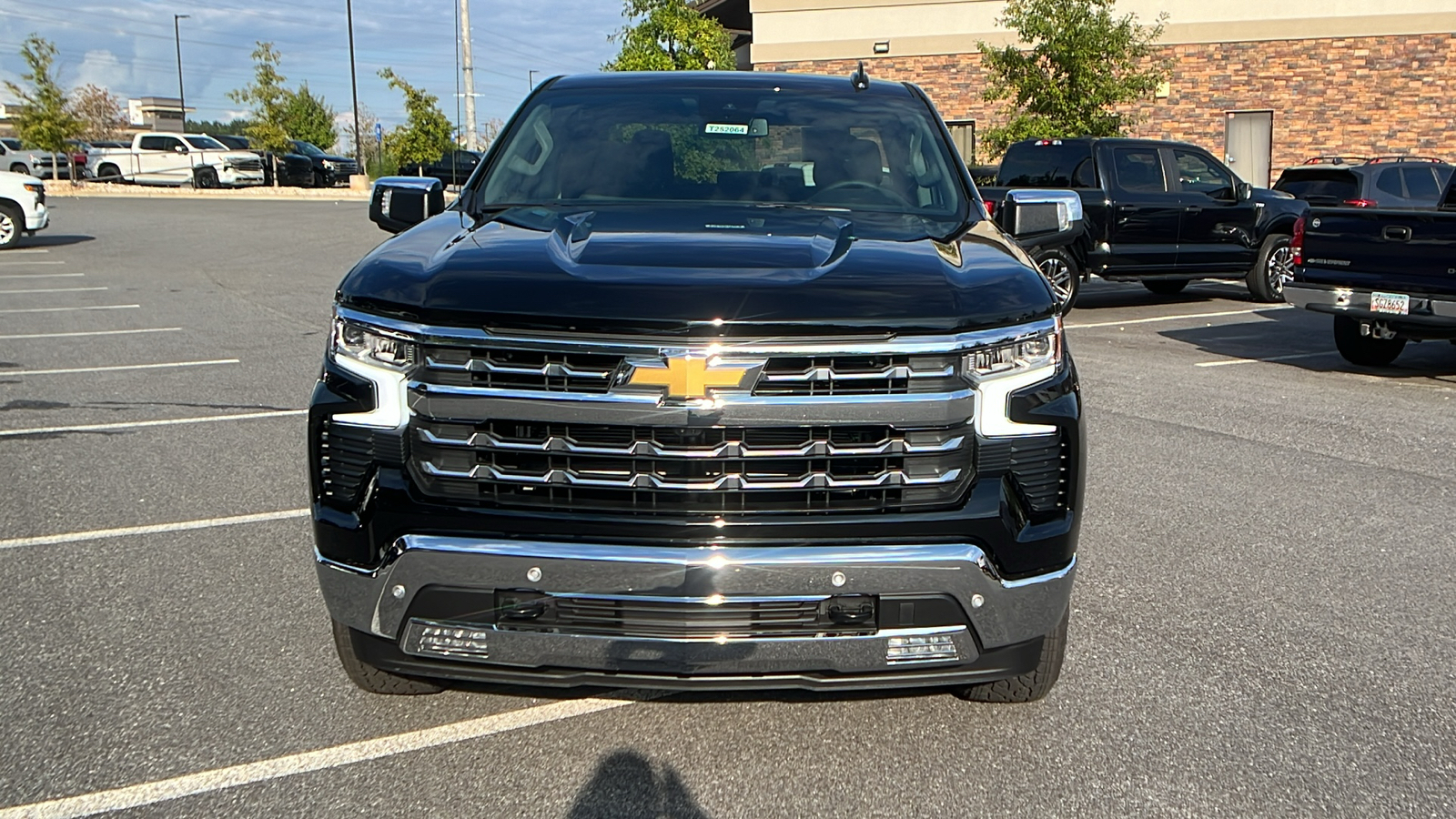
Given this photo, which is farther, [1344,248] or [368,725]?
[1344,248]

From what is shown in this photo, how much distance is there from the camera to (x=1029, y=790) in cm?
336

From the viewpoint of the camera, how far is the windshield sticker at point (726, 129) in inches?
191

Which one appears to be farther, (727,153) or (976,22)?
(976,22)

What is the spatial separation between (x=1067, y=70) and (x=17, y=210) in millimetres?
17575

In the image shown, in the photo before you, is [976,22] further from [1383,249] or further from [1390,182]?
[1383,249]

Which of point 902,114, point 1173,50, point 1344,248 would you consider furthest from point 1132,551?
point 1173,50

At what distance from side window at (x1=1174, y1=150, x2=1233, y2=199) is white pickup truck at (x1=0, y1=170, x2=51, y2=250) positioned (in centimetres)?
1815

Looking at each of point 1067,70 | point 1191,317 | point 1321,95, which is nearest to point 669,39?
point 1067,70

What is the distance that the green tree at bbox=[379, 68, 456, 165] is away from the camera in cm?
4462

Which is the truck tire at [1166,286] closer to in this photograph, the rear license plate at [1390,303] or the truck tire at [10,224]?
the rear license plate at [1390,303]

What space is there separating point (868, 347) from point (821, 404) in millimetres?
173

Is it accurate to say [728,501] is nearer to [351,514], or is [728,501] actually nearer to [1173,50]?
[351,514]

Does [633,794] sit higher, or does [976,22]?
[976,22]

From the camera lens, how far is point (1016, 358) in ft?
10.7
